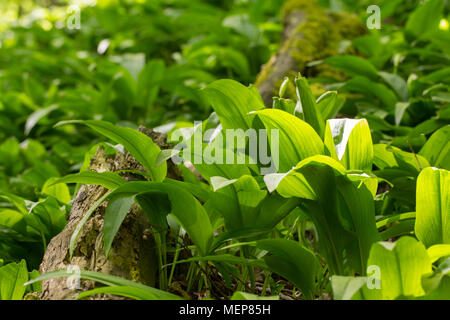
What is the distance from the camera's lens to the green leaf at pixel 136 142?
1373 mm

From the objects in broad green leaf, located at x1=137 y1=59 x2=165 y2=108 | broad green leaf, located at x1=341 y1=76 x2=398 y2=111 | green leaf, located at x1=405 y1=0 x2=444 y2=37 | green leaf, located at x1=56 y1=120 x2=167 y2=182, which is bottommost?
green leaf, located at x1=56 y1=120 x2=167 y2=182

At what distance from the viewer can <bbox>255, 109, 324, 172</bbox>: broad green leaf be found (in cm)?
129

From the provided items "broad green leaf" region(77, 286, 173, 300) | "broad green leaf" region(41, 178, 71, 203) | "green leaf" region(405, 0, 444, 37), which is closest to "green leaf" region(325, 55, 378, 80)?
"green leaf" region(405, 0, 444, 37)

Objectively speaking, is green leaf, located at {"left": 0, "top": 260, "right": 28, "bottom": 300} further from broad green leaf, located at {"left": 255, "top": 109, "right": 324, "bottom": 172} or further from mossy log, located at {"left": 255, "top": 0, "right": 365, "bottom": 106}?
mossy log, located at {"left": 255, "top": 0, "right": 365, "bottom": 106}

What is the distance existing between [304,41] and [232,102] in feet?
4.90

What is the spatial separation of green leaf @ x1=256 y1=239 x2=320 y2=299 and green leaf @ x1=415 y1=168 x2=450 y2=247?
284mm

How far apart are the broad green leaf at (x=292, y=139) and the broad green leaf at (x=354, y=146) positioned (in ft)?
0.11

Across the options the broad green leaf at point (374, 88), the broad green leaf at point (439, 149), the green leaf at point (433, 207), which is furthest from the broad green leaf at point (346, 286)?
the broad green leaf at point (374, 88)

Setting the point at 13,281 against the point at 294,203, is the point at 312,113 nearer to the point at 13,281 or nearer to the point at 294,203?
the point at 294,203

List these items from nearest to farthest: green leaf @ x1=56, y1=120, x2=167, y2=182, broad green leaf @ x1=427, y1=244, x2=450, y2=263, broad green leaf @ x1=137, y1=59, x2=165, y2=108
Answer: broad green leaf @ x1=427, y1=244, x2=450, y2=263
green leaf @ x1=56, y1=120, x2=167, y2=182
broad green leaf @ x1=137, y1=59, x2=165, y2=108

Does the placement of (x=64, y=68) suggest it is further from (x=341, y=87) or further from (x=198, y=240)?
(x=198, y=240)

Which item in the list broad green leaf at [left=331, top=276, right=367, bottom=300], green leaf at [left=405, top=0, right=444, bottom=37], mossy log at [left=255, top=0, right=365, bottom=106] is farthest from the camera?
green leaf at [left=405, top=0, right=444, bottom=37]

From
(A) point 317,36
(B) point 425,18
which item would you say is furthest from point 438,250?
(B) point 425,18

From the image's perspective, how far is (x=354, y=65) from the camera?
2494mm
